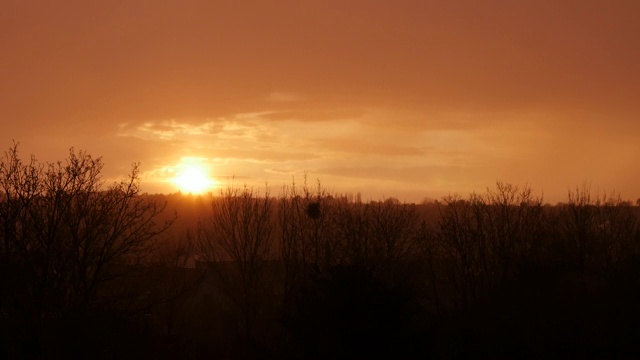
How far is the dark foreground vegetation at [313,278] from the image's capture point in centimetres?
2148

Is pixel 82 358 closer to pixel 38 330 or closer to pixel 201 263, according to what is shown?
pixel 38 330

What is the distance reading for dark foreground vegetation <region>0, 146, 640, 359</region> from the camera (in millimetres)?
21484

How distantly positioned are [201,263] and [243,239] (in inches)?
331

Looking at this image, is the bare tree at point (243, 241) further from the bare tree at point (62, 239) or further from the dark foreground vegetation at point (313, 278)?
the bare tree at point (62, 239)

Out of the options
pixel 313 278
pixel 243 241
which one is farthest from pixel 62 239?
pixel 243 241

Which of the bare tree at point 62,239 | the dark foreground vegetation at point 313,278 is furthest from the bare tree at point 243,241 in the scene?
the bare tree at point 62,239

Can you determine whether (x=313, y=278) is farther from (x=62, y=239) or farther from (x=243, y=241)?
(x=243, y=241)

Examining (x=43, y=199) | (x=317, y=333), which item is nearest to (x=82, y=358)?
(x=43, y=199)

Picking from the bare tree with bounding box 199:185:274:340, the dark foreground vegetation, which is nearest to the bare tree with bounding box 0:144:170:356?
the dark foreground vegetation

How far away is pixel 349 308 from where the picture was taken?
23.7m

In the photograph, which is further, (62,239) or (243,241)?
(243,241)

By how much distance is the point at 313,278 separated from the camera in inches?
971

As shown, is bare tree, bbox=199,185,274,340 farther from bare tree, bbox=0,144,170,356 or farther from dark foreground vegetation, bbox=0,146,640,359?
bare tree, bbox=0,144,170,356

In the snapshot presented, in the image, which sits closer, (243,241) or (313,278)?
(313,278)
